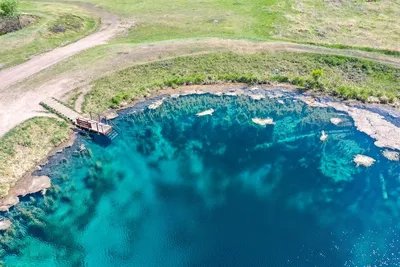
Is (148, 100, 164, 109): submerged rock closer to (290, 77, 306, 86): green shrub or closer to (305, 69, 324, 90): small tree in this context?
(290, 77, 306, 86): green shrub

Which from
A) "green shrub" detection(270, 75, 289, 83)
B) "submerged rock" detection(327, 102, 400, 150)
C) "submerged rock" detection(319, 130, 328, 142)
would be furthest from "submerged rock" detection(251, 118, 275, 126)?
"green shrub" detection(270, 75, 289, 83)

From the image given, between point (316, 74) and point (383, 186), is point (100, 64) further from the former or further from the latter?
point (383, 186)

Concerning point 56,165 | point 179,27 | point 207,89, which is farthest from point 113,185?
point 179,27

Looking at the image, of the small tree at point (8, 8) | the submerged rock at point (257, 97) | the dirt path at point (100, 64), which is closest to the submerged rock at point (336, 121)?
the submerged rock at point (257, 97)

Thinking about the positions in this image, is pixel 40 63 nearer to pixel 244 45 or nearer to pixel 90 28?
pixel 90 28

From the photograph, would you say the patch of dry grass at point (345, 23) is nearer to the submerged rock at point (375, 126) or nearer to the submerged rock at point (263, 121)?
the submerged rock at point (375, 126)

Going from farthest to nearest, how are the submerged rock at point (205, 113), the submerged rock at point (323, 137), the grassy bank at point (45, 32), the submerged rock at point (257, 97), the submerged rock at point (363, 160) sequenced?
Answer: the grassy bank at point (45, 32) < the submerged rock at point (257, 97) < the submerged rock at point (205, 113) < the submerged rock at point (323, 137) < the submerged rock at point (363, 160)
